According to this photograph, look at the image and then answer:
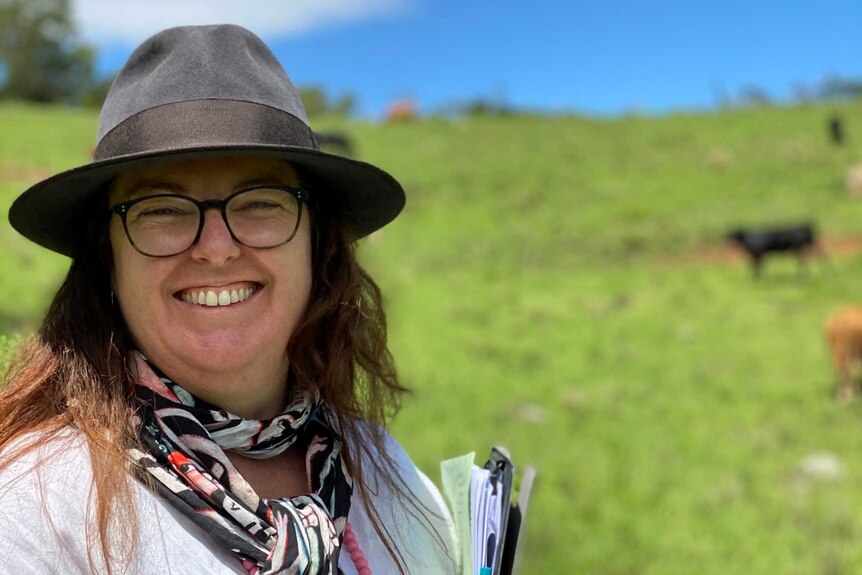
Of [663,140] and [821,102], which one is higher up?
[821,102]

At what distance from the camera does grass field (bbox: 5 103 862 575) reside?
5.70 m

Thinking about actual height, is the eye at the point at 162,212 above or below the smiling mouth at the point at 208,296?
above

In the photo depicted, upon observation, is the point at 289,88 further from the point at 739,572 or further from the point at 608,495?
the point at 608,495

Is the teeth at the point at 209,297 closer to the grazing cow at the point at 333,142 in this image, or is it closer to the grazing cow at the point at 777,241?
the grazing cow at the point at 333,142

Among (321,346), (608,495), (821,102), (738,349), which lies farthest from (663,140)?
(321,346)

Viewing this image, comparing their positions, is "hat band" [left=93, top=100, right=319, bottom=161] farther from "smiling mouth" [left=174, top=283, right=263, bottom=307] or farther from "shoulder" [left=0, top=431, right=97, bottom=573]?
"shoulder" [left=0, top=431, right=97, bottom=573]

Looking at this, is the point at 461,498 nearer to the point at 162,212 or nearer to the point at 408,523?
the point at 408,523

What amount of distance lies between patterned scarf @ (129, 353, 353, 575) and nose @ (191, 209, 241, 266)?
205 millimetres

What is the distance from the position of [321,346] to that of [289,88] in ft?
1.59

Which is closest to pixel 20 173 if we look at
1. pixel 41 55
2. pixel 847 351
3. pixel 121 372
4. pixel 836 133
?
pixel 847 351

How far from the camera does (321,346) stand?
1.67 m

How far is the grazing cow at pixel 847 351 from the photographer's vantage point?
904cm

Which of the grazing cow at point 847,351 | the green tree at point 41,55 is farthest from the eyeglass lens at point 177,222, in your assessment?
the green tree at point 41,55

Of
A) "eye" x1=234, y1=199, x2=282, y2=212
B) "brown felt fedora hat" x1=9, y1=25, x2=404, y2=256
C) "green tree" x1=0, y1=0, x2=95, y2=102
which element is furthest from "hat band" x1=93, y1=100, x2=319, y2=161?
"green tree" x1=0, y1=0, x2=95, y2=102
